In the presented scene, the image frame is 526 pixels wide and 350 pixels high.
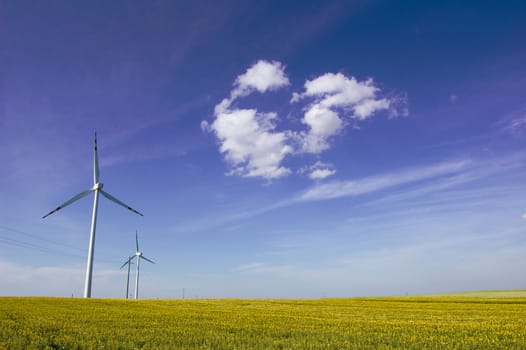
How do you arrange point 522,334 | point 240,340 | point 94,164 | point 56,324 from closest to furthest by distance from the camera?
1. point 240,340
2. point 522,334
3. point 56,324
4. point 94,164

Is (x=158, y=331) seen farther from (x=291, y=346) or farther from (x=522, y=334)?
(x=522, y=334)

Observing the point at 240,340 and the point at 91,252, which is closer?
the point at 240,340

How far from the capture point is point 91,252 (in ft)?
274

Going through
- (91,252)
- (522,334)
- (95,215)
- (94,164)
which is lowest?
(522,334)

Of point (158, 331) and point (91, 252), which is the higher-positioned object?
point (91, 252)

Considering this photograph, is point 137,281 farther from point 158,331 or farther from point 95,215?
point 158,331

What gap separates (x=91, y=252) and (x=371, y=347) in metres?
80.5

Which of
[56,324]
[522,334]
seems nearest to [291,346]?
[522,334]

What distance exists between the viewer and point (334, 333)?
2209 cm

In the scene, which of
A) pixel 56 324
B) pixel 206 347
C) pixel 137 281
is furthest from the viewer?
pixel 137 281

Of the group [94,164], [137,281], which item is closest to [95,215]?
[94,164]

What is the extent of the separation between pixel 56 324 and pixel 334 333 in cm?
1833

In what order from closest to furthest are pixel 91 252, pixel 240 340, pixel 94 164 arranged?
pixel 240 340, pixel 91 252, pixel 94 164

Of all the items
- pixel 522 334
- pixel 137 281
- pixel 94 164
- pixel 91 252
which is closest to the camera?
pixel 522 334
